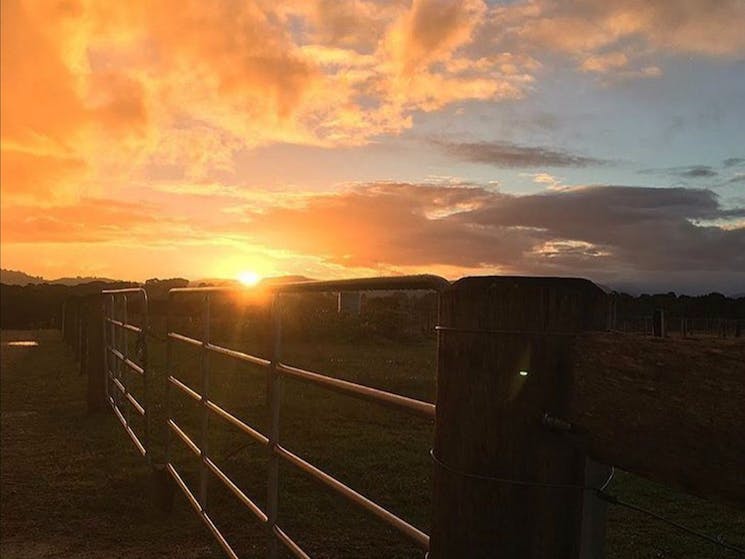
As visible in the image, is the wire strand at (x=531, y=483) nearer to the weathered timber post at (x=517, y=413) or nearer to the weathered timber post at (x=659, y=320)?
the weathered timber post at (x=517, y=413)

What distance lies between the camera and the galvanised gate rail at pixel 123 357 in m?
6.46

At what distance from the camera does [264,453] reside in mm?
6555

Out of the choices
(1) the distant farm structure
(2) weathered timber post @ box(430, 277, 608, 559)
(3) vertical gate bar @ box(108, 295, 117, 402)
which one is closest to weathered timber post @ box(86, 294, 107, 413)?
(3) vertical gate bar @ box(108, 295, 117, 402)

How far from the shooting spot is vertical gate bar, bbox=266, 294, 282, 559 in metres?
3.12

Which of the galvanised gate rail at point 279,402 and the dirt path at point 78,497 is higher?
the galvanised gate rail at point 279,402

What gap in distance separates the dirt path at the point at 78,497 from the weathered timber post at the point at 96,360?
23 centimetres

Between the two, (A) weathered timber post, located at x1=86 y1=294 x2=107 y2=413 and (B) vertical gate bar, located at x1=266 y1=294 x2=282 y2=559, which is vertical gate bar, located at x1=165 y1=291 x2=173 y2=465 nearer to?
(B) vertical gate bar, located at x1=266 y1=294 x2=282 y2=559

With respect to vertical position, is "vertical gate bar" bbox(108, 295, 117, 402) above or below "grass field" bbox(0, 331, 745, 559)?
above

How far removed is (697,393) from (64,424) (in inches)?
338

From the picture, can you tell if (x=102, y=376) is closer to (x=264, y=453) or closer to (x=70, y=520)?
(x=264, y=453)

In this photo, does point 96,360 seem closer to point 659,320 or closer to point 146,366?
point 146,366

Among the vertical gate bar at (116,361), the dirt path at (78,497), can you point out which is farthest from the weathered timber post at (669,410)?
the vertical gate bar at (116,361)

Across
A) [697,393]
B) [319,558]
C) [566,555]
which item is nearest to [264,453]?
[319,558]

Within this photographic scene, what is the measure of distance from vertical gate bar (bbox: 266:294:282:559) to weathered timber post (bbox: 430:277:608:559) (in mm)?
1739
